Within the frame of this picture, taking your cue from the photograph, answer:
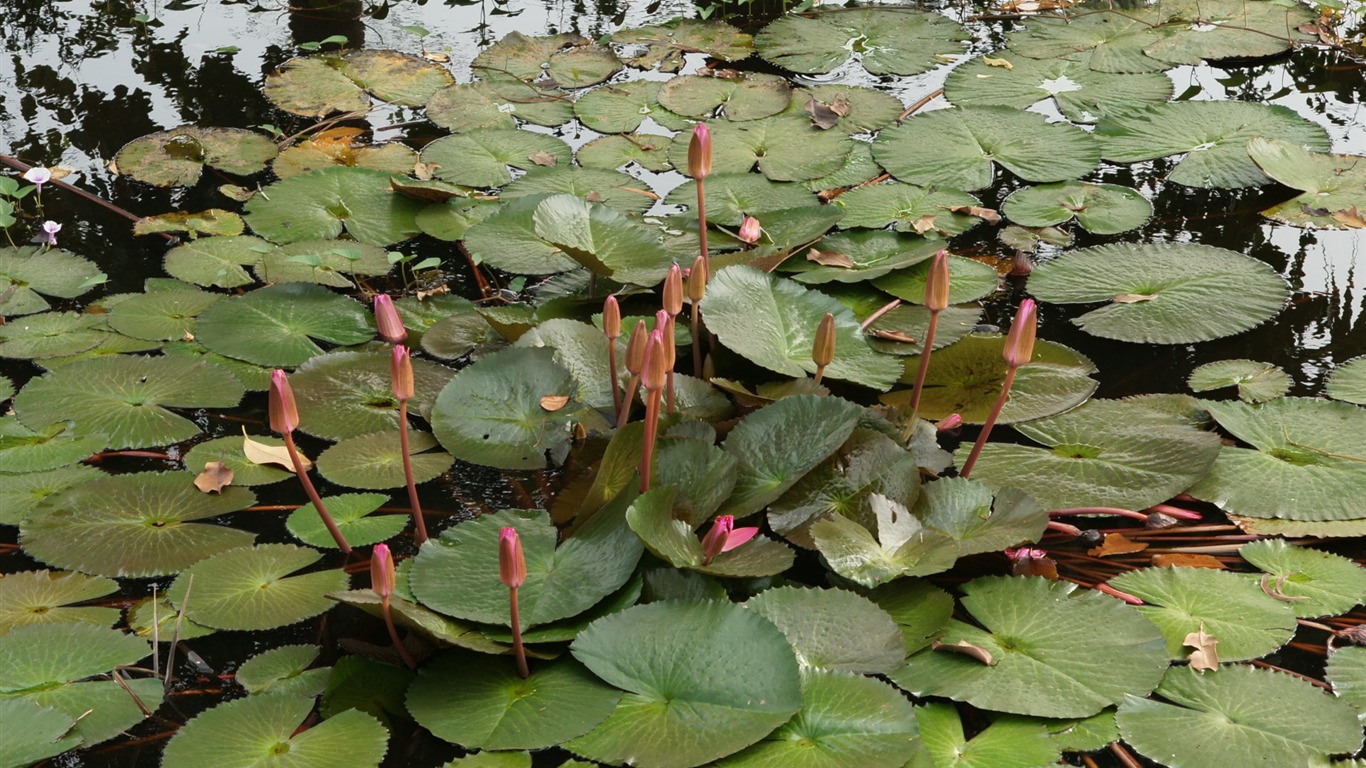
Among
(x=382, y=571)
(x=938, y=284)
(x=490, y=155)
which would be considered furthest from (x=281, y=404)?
(x=490, y=155)

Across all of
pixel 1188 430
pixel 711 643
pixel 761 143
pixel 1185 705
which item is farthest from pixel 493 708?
pixel 761 143

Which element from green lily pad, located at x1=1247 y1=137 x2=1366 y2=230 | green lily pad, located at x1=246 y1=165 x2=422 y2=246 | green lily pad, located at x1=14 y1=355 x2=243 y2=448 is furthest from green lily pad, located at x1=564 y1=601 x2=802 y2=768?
green lily pad, located at x1=1247 y1=137 x2=1366 y2=230

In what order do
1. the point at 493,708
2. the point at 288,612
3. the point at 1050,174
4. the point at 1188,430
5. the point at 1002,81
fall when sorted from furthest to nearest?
the point at 1002,81 < the point at 1050,174 < the point at 1188,430 < the point at 288,612 < the point at 493,708

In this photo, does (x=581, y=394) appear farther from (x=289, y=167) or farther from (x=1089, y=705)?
(x=289, y=167)

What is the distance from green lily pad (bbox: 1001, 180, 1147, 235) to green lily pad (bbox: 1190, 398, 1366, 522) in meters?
0.82

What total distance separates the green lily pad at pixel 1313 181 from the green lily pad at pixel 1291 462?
3.14ft

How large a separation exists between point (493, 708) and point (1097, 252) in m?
1.96

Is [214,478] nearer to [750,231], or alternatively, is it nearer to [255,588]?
[255,588]

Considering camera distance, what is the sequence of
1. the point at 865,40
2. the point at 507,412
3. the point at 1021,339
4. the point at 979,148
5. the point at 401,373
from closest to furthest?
1. the point at 401,373
2. the point at 1021,339
3. the point at 507,412
4. the point at 979,148
5. the point at 865,40

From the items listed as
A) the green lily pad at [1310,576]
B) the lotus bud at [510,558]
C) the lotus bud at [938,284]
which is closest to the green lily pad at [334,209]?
the lotus bud at [938,284]

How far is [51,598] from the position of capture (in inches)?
78.7

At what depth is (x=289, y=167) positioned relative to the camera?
11.4ft

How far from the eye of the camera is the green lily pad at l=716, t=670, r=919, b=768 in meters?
1.63

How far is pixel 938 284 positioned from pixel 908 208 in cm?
117
